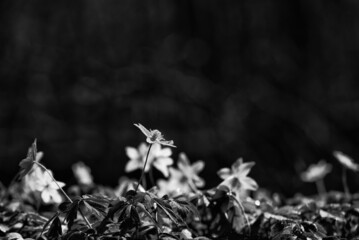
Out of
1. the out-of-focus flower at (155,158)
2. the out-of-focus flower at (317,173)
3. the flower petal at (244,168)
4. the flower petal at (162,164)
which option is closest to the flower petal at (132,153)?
the out-of-focus flower at (155,158)

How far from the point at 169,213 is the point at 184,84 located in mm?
4626

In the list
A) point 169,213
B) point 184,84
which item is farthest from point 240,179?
point 184,84

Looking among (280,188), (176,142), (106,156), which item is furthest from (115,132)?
(280,188)

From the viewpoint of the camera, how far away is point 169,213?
3.97 ft

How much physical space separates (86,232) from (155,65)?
4.66 meters

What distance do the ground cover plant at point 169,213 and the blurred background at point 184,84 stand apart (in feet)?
11.9

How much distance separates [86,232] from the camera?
1199 millimetres

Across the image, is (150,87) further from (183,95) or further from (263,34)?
(263,34)

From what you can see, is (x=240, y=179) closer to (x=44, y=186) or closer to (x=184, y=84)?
(x=44, y=186)

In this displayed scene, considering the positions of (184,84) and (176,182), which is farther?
(184,84)

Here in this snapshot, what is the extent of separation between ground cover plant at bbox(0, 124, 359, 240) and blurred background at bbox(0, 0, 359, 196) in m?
3.64

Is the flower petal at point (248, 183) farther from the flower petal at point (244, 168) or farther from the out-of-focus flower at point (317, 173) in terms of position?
the out-of-focus flower at point (317, 173)

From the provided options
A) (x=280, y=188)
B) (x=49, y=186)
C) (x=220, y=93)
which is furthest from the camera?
(x=220, y=93)

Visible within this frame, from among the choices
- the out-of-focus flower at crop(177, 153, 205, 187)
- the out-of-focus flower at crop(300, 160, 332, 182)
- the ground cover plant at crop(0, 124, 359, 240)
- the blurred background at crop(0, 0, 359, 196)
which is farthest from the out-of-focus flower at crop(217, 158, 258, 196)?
the blurred background at crop(0, 0, 359, 196)
